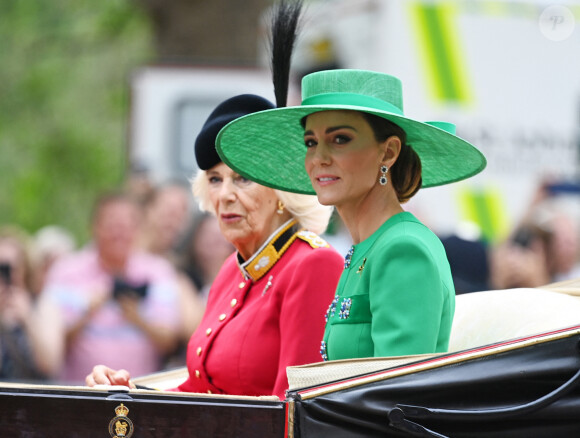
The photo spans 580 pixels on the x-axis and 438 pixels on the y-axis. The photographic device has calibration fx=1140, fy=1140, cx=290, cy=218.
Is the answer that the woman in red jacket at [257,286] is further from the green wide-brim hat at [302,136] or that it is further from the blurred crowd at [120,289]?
the blurred crowd at [120,289]

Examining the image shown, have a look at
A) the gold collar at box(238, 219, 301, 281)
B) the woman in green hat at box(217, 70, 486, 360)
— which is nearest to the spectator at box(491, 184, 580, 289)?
the gold collar at box(238, 219, 301, 281)

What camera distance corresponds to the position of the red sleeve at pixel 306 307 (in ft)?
10.9

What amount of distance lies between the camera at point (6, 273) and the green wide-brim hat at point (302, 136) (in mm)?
4298

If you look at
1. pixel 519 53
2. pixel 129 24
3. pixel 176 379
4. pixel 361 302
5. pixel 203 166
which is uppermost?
pixel 129 24

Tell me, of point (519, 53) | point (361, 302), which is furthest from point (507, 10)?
point (361, 302)

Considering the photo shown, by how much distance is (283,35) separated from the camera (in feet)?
11.2

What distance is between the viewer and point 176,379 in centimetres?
404

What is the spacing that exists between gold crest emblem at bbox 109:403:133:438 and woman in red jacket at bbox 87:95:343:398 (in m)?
0.74

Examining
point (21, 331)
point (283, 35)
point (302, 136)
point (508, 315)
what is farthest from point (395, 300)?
point (21, 331)

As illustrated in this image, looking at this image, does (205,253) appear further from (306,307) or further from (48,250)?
(306,307)

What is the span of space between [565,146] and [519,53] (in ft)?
2.83

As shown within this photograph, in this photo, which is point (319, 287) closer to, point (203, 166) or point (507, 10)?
point (203, 166)

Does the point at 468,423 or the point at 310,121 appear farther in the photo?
the point at 310,121

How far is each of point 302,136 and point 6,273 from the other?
4477 millimetres
